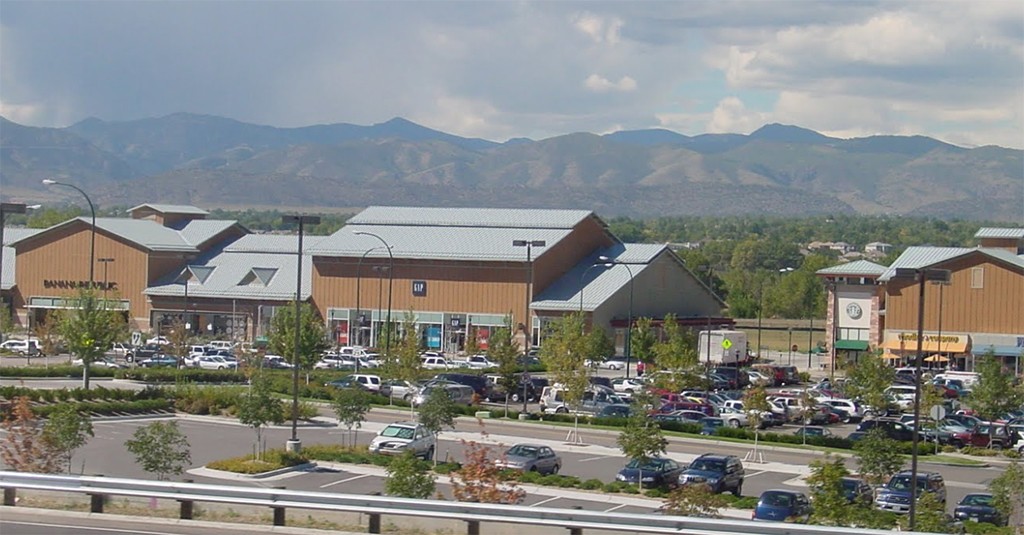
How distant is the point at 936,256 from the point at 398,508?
77243mm

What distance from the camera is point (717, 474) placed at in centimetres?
3850

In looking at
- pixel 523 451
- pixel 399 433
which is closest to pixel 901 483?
pixel 523 451

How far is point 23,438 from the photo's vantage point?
101 ft

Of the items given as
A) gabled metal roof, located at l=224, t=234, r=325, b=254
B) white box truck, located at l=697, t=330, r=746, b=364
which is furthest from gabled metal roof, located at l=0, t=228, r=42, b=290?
white box truck, located at l=697, t=330, r=746, b=364

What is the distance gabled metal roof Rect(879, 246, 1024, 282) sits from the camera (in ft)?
289

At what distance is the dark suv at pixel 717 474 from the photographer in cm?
3806

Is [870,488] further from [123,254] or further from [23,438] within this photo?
[123,254]

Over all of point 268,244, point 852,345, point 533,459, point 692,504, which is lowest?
point 533,459

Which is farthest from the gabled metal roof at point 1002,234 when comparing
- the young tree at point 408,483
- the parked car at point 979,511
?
the young tree at point 408,483

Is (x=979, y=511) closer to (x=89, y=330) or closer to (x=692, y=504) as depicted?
(x=692, y=504)

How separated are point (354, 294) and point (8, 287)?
3029 cm

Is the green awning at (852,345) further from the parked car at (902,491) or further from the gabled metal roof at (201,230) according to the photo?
the parked car at (902,491)

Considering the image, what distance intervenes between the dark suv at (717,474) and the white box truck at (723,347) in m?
45.7

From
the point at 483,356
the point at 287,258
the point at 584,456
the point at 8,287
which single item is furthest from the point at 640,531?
the point at 8,287
